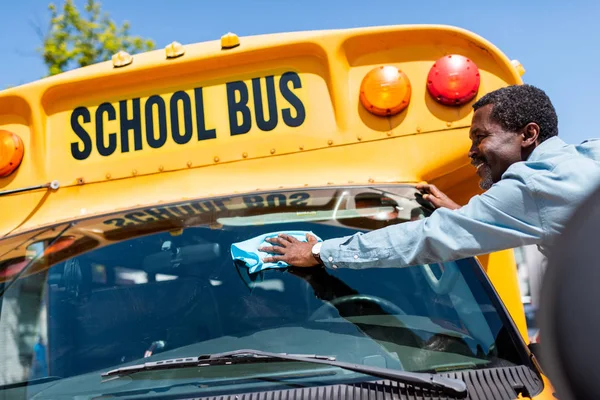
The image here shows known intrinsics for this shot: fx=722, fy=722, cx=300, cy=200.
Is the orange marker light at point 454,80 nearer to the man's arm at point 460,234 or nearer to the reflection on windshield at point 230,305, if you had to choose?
the reflection on windshield at point 230,305

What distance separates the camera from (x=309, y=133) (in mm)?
3336

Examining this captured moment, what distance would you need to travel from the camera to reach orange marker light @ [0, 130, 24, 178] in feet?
11.6

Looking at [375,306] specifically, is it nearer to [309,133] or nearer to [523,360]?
[523,360]

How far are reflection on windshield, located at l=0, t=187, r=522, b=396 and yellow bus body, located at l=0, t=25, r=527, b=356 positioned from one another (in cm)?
39

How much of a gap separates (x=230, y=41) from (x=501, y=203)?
5.95 feet

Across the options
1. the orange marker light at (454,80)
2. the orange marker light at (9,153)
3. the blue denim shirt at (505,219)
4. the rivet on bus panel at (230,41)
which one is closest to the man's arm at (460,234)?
the blue denim shirt at (505,219)

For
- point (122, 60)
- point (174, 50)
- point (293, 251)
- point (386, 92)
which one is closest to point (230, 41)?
point (174, 50)

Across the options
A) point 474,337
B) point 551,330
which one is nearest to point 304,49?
point 474,337

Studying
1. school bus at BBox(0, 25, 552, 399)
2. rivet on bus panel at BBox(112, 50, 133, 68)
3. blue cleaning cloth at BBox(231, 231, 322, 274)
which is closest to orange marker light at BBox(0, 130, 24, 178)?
school bus at BBox(0, 25, 552, 399)

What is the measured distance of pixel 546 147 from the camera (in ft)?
7.50

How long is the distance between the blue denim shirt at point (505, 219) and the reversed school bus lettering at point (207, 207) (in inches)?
29.5

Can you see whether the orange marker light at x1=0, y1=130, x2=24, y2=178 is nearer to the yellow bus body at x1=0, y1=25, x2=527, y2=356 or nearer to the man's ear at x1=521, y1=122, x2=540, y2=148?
the yellow bus body at x1=0, y1=25, x2=527, y2=356

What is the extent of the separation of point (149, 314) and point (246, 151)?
1123 mm

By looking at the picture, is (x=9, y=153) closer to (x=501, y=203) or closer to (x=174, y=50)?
(x=174, y=50)
